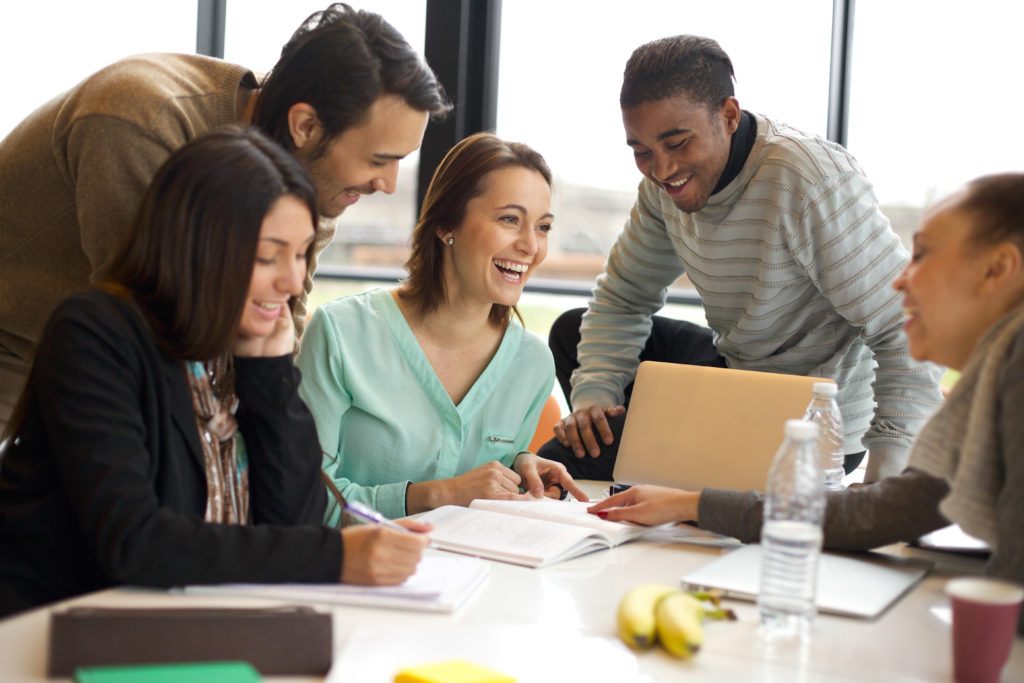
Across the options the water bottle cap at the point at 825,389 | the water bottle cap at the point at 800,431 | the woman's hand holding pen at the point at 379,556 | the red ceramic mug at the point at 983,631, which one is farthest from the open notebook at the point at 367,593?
the water bottle cap at the point at 825,389

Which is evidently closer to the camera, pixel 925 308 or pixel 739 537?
pixel 925 308

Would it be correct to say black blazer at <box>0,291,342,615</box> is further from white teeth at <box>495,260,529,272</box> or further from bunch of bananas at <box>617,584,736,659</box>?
white teeth at <box>495,260,529,272</box>

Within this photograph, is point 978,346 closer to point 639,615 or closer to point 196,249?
point 639,615

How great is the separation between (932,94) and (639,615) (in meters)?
3.29

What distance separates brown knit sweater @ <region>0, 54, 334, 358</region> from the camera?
5.61 feet

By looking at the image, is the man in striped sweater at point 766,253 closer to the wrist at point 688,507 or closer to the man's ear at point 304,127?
the wrist at point 688,507

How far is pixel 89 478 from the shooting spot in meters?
1.24

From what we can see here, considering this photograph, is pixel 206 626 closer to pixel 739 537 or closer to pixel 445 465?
pixel 739 537

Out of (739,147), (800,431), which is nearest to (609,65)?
(739,147)

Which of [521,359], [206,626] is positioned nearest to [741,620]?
[206,626]

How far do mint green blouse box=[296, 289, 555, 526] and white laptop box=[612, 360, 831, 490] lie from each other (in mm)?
324

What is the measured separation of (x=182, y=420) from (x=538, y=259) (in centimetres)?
108

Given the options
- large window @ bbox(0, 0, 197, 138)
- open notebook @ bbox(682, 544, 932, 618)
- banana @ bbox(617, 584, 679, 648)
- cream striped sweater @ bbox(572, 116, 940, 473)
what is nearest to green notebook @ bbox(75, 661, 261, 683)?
banana @ bbox(617, 584, 679, 648)

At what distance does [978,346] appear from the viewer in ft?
4.22
